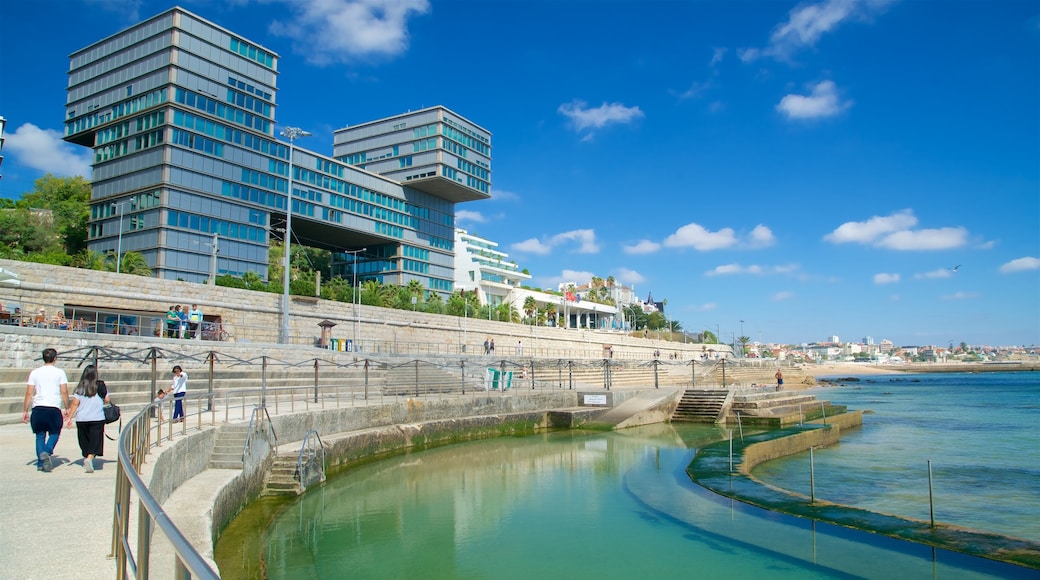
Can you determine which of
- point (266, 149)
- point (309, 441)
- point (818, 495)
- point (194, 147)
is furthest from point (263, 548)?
point (266, 149)

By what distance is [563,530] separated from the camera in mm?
13016

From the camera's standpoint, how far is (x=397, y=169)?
77.8 m

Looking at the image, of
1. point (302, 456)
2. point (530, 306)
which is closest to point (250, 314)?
point (302, 456)

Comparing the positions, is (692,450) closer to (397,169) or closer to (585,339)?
(585,339)

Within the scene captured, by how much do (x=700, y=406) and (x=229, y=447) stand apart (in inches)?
1038

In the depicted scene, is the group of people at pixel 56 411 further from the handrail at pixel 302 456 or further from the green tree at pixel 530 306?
the green tree at pixel 530 306

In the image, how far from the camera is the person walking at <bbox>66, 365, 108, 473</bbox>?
893 centimetres

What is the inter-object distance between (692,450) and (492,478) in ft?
30.1

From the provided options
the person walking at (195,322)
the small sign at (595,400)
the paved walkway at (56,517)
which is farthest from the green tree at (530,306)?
the paved walkway at (56,517)

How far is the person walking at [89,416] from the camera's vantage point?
29.3ft

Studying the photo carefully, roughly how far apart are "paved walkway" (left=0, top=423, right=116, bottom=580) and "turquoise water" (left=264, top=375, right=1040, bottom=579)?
3.41m

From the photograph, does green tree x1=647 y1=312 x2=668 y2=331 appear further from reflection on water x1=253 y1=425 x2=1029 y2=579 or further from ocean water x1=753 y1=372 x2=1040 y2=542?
reflection on water x1=253 y1=425 x2=1029 y2=579

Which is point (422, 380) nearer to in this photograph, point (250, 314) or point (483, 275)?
point (250, 314)

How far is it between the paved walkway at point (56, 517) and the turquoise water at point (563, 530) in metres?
3.41
